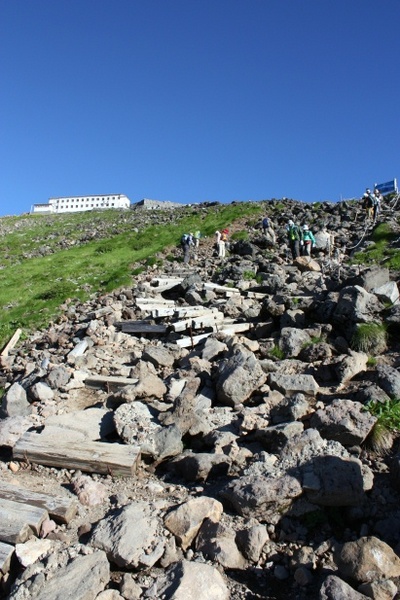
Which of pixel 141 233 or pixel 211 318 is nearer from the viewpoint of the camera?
pixel 211 318

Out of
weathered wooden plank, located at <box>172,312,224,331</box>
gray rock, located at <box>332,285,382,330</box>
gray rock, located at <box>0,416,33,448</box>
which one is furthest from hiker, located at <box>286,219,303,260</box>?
gray rock, located at <box>0,416,33,448</box>

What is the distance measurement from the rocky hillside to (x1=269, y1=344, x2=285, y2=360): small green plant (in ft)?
0.11

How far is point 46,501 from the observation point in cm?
623

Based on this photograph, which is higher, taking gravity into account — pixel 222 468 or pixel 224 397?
pixel 224 397

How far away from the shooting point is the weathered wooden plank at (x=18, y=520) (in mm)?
5594

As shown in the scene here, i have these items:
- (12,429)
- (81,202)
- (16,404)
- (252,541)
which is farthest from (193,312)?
(81,202)

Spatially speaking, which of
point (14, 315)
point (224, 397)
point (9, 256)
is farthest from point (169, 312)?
point (9, 256)

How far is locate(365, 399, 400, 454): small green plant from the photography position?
22.2 feet

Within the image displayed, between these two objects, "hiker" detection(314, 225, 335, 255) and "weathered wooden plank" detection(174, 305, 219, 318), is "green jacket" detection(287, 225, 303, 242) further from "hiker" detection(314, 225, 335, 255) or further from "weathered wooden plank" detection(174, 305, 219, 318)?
"weathered wooden plank" detection(174, 305, 219, 318)

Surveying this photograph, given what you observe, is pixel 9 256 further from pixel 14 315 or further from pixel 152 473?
pixel 152 473

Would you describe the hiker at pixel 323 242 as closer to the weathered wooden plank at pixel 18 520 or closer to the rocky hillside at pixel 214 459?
the rocky hillside at pixel 214 459

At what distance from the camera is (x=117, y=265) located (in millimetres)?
25297

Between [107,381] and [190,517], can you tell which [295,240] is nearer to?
[107,381]

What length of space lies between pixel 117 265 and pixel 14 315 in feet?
27.0
